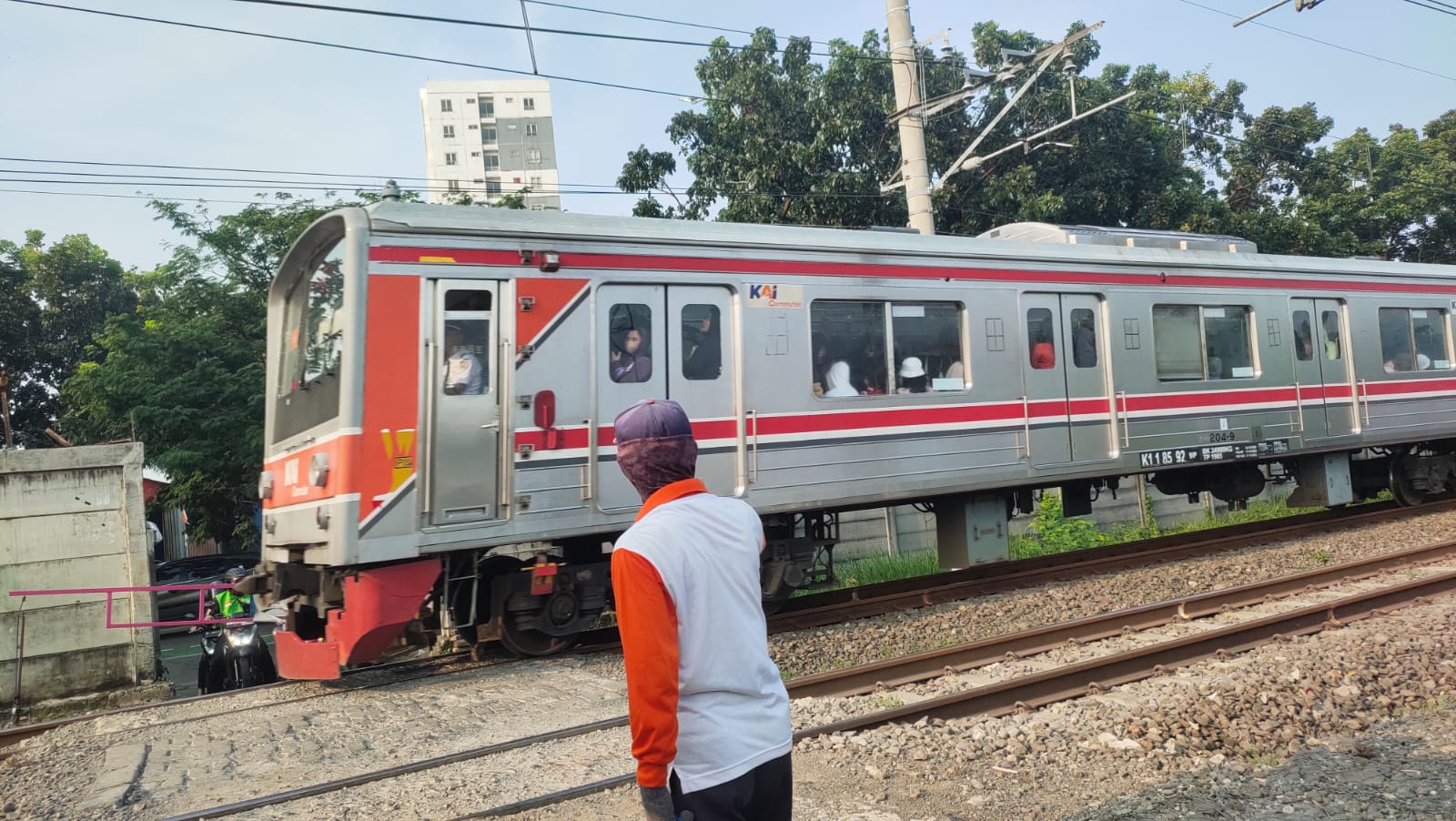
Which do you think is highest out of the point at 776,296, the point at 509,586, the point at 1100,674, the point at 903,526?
the point at 776,296

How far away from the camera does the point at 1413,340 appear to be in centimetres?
→ 1255

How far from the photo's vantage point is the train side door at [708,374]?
24.6ft

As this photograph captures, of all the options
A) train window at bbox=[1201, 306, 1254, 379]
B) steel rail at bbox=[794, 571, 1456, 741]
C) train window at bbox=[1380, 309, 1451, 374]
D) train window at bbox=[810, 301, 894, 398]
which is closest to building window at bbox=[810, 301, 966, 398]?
train window at bbox=[810, 301, 894, 398]

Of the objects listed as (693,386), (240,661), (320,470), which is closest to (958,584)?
(693,386)

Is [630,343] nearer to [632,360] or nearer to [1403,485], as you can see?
[632,360]

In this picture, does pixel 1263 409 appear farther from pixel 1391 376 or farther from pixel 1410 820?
pixel 1410 820

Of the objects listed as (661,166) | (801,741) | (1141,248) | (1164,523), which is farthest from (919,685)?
(661,166)

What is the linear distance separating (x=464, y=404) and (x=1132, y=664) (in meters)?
4.71

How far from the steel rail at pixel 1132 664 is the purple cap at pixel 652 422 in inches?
127

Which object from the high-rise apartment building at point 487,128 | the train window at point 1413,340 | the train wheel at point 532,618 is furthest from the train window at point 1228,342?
the high-rise apartment building at point 487,128

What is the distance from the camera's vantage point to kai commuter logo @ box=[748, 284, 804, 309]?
783 centimetres

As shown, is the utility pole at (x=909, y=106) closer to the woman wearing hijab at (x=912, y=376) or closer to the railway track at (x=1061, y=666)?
the woman wearing hijab at (x=912, y=376)

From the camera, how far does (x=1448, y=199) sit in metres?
30.9

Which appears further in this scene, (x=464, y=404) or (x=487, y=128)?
(x=487, y=128)
